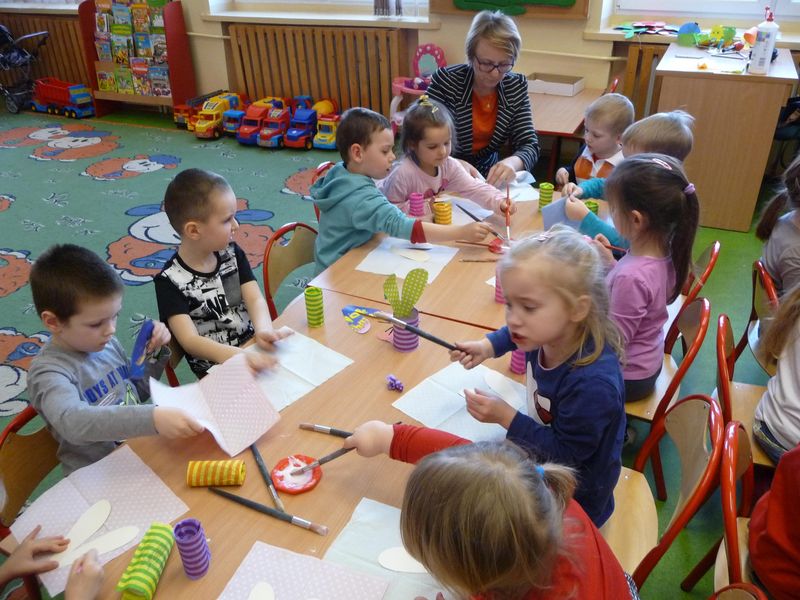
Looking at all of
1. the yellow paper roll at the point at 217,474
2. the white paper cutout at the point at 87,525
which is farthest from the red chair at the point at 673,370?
the white paper cutout at the point at 87,525

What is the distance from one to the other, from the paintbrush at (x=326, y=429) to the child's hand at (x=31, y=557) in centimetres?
51

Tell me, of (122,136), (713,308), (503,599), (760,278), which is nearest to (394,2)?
(122,136)

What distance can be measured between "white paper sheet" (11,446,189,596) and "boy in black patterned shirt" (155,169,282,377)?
19.3 inches

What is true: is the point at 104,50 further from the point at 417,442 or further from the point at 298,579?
the point at 298,579

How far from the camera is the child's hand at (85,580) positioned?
1023 mm

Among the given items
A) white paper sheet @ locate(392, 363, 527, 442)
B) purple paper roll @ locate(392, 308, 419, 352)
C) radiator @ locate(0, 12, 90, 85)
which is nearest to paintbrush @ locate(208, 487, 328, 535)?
white paper sheet @ locate(392, 363, 527, 442)

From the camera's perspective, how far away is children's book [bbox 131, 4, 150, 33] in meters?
5.88

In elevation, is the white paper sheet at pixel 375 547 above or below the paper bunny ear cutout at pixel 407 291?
below

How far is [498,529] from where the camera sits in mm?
830

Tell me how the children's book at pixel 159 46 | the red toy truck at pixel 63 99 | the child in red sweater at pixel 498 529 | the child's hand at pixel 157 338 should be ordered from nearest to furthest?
Result: the child in red sweater at pixel 498 529 < the child's hand at pixel 157 338 < the children's book at pixel 159 46 < the red toy truck at pixel 63 99

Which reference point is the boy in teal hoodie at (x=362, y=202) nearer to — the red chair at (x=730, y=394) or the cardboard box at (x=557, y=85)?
the red chair at (x=730, y=394)

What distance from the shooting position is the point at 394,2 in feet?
17.2

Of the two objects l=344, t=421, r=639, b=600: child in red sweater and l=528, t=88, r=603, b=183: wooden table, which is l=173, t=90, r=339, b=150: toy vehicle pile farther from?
A: l=344, t=421, r=639, b=600: child in red sweater

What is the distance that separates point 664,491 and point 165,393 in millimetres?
1622
